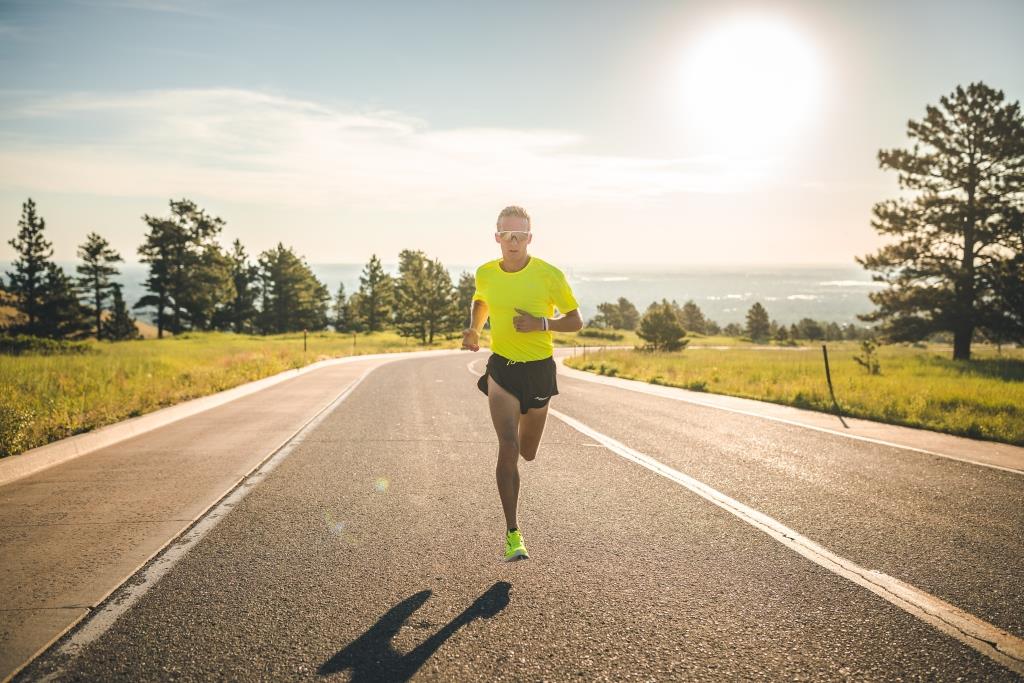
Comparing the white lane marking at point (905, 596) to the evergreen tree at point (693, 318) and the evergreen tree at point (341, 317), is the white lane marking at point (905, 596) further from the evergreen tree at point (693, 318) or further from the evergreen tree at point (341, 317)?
the evergreen tree at point (693, 318)

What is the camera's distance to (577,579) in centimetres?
351

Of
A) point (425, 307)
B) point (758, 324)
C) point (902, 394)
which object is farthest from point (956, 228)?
point (758, 324)

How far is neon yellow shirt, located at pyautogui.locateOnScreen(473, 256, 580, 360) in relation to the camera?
414 centimetres

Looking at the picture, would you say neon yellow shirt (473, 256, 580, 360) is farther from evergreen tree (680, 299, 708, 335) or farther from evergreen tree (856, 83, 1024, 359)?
evergreen tree (680, 299, 708, 335)

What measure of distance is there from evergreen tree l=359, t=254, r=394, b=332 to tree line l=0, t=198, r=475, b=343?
Answer: 16 centimetres

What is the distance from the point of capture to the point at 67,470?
645 centimetres

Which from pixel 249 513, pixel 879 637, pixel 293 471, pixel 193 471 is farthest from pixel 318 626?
pixel 193 471

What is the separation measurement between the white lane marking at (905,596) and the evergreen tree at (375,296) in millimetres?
92684

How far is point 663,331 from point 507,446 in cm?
4524

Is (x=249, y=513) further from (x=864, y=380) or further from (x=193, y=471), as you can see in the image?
(x=864, y=380)

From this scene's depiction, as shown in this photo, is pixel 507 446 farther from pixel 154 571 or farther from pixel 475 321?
pixel 154 571

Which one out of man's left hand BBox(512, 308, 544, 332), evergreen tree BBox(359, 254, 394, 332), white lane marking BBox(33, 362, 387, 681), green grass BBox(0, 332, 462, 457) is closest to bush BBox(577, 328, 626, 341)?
evergreen tree BBox(359, 254, 394, 332)

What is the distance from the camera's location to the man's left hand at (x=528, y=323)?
3.88 meters

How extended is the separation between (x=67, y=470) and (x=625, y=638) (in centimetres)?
645
